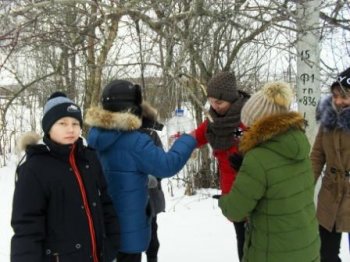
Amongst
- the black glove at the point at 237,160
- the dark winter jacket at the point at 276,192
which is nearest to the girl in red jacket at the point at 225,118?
the black glove at the point at 237,160

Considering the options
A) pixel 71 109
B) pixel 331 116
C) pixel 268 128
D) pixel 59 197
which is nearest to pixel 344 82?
pixel 331 116

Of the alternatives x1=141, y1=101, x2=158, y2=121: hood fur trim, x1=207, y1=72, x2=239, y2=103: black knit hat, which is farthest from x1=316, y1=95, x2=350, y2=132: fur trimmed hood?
x1=141, y1=101, x2=158, y2=121: hood fur trim

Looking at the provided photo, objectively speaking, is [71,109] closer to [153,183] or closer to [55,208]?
Answer: [55,208]

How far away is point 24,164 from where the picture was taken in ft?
6.60

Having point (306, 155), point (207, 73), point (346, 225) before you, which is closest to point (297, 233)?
point (306, 155)

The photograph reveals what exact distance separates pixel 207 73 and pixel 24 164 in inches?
146

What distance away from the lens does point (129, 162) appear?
8.02 ft

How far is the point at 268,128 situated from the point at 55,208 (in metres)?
1.03

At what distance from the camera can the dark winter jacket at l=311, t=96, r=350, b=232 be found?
8.55 ft

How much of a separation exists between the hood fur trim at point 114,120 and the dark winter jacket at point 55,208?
0.25 metres

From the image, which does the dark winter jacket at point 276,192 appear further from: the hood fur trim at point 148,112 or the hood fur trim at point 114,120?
the hood fur trim at point 148,112

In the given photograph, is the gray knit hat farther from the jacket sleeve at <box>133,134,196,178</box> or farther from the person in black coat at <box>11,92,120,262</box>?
the person in black coat at <box>11,92,120,262</box>

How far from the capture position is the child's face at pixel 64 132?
212cm

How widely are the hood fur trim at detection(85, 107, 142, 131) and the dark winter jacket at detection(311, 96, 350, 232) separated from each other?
1.15 metres
